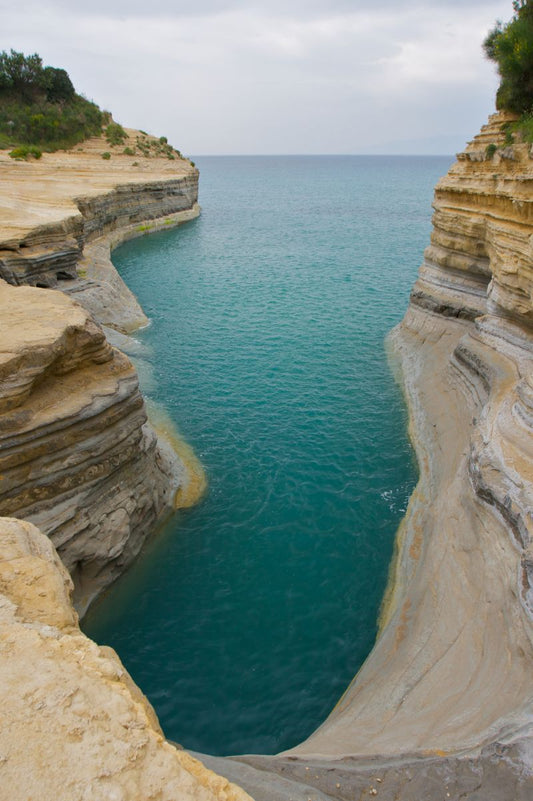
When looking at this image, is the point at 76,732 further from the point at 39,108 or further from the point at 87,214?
the point at 39,108

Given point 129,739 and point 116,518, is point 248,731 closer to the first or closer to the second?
point 116,518

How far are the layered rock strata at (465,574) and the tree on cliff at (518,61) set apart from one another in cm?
91

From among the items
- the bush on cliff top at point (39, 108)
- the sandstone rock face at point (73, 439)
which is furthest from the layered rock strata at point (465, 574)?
the bush on cliff top at point (39, 108)

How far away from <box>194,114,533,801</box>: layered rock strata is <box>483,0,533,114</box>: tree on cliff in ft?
2.99

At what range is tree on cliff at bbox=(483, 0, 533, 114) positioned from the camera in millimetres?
20953

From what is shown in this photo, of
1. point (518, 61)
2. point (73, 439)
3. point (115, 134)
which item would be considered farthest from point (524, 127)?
point (115, 134)

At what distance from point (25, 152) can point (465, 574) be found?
57.7 metres

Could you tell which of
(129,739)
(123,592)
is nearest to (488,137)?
(123,592)

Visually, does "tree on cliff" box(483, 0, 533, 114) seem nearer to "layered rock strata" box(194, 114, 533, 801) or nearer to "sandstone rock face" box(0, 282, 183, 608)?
"layered rock strata" box(194, 114, 533, 801)

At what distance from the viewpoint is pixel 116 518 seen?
13445mm

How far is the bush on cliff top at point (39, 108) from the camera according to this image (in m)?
60.9

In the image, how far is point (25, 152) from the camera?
52969 mm

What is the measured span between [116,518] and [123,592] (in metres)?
2.00

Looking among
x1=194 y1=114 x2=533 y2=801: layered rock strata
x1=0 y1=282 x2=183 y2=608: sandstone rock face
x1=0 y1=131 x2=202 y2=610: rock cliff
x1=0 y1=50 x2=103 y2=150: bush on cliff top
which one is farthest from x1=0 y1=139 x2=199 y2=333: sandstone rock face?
x1=194 y1=114 x2=533 y2=801: layered rock strata
